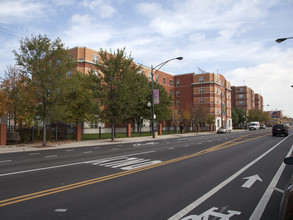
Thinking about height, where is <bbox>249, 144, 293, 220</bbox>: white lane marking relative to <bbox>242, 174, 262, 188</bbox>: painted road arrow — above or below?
above

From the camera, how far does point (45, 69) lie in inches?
711

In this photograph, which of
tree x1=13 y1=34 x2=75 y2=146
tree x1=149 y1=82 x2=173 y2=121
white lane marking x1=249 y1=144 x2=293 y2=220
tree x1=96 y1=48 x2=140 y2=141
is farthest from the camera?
tree x1=149 y1=82 x2=173 y2=121

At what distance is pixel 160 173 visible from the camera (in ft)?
24.8

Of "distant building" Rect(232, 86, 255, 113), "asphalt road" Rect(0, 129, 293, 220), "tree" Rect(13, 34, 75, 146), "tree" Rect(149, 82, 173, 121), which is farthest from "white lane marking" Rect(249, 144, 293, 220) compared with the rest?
"distant building" Rect(232, 86, 255, 113)

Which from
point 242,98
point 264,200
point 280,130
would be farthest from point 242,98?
point 264,200

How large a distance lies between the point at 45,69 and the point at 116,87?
281 inches

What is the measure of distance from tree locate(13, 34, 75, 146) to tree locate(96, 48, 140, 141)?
4877 millimetres

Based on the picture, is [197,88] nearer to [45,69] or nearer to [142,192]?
[45,69]

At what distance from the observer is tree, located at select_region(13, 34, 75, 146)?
17578 mm

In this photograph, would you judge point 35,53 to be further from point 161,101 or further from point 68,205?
point 161,101

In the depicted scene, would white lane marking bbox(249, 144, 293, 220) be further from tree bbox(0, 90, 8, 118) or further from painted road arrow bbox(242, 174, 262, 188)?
tree bbox(0, 90, 8, 118)

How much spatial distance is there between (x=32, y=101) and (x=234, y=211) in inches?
701

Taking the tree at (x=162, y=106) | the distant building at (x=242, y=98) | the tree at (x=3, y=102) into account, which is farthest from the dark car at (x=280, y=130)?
the distant building at (x=242, y=98)

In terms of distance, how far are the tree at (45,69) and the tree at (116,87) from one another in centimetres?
488
